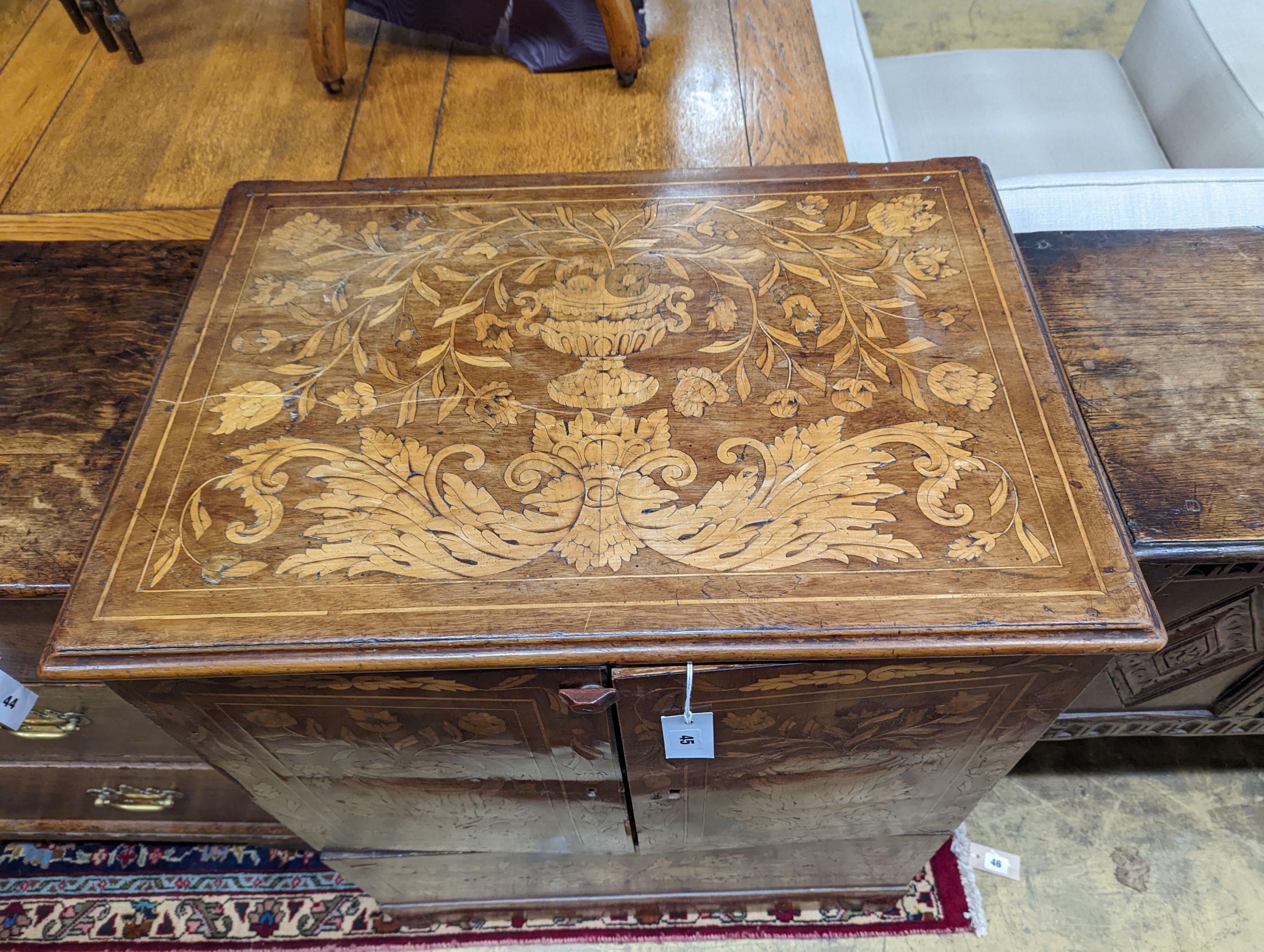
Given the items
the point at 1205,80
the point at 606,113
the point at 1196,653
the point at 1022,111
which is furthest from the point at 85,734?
the point at 1205,80

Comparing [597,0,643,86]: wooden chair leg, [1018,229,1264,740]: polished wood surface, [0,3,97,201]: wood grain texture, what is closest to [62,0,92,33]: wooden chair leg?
[0,3,97,201]: wood grain texture

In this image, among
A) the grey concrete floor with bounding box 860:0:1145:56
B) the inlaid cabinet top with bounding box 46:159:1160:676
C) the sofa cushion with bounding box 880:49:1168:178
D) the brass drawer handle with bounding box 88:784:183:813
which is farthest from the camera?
the grey concrete floor with bounding box 860:0:1145:56

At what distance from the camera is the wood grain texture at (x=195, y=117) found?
109cm

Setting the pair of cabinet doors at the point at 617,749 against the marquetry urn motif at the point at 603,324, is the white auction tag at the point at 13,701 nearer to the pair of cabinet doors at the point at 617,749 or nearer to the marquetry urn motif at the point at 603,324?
the pair of cabinet doors at the point at 617,749

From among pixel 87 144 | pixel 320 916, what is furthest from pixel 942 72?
pixel 320 916

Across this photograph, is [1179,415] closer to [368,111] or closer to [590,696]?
[590,696]

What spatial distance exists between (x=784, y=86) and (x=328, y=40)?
68cm

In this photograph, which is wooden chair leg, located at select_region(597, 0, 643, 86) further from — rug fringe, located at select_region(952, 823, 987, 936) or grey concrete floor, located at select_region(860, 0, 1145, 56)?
grey concrete floor, located at select_region(860, 0, 1145, 56)

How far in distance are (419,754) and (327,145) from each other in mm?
861

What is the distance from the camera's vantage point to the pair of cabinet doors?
2.22ft

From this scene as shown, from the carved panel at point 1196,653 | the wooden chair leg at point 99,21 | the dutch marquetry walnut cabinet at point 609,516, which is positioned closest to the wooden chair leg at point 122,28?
the wooden chair leg at point 99,21

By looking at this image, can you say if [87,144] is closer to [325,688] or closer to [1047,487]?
[325,688]

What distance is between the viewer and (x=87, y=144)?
1.15m

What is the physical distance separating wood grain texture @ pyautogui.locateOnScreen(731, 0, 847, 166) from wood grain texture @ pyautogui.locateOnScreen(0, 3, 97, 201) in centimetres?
106
